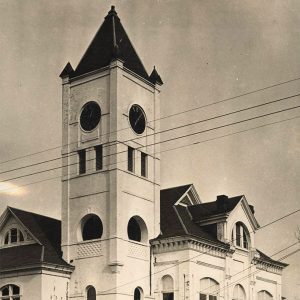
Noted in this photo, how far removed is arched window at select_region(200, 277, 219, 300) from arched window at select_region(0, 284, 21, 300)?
33.3 feet

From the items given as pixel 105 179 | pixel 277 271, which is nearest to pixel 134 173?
pixel 105 179

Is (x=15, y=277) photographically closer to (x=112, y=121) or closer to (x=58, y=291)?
(x=58, y=291)

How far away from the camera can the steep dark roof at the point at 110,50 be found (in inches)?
1633

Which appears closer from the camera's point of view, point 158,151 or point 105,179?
point 105,179

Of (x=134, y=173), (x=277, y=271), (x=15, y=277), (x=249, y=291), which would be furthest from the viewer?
(x=277, y=271)

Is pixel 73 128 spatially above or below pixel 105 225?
above

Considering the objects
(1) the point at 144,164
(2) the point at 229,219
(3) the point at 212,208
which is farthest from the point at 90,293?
(3) the point at 212,208

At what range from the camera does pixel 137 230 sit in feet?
135

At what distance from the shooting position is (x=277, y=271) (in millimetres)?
47625

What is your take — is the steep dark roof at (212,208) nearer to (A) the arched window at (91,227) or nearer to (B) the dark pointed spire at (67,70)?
(A) the arched window at (91,227)

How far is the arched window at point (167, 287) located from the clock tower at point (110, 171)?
79 cm

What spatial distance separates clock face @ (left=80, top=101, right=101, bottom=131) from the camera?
1617 inches

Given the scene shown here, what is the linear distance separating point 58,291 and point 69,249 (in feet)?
9.34

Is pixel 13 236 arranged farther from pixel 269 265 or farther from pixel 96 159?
pixel 269 265
